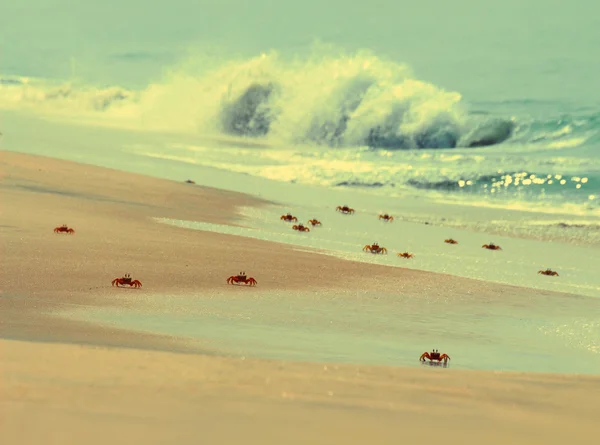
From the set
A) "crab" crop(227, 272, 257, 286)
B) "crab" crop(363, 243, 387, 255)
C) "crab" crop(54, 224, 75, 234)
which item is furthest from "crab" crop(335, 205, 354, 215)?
"crab" crop(227, 272, 257, 286)

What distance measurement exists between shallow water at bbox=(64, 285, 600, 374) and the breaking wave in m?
26.2

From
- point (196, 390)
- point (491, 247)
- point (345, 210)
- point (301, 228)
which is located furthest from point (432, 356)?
point (345, 210)

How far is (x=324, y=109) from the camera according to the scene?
124 feet

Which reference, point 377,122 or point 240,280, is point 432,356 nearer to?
point 240,280

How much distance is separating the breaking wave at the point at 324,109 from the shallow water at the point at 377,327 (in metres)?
26.2

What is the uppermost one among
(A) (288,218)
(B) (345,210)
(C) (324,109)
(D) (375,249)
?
(C) (324,109)

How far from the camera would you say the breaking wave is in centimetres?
3644

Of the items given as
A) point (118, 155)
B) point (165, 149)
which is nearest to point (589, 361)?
point (118, 155)

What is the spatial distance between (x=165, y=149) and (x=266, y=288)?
18.9 metres

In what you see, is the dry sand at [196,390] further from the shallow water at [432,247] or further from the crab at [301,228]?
the crab at [301,228]

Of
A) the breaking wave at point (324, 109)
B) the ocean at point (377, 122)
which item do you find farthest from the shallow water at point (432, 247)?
the breaking wave at point (324, 109)

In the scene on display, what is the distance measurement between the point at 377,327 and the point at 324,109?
30366 mm

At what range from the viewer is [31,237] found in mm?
10414

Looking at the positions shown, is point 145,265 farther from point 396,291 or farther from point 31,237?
point 396,291
